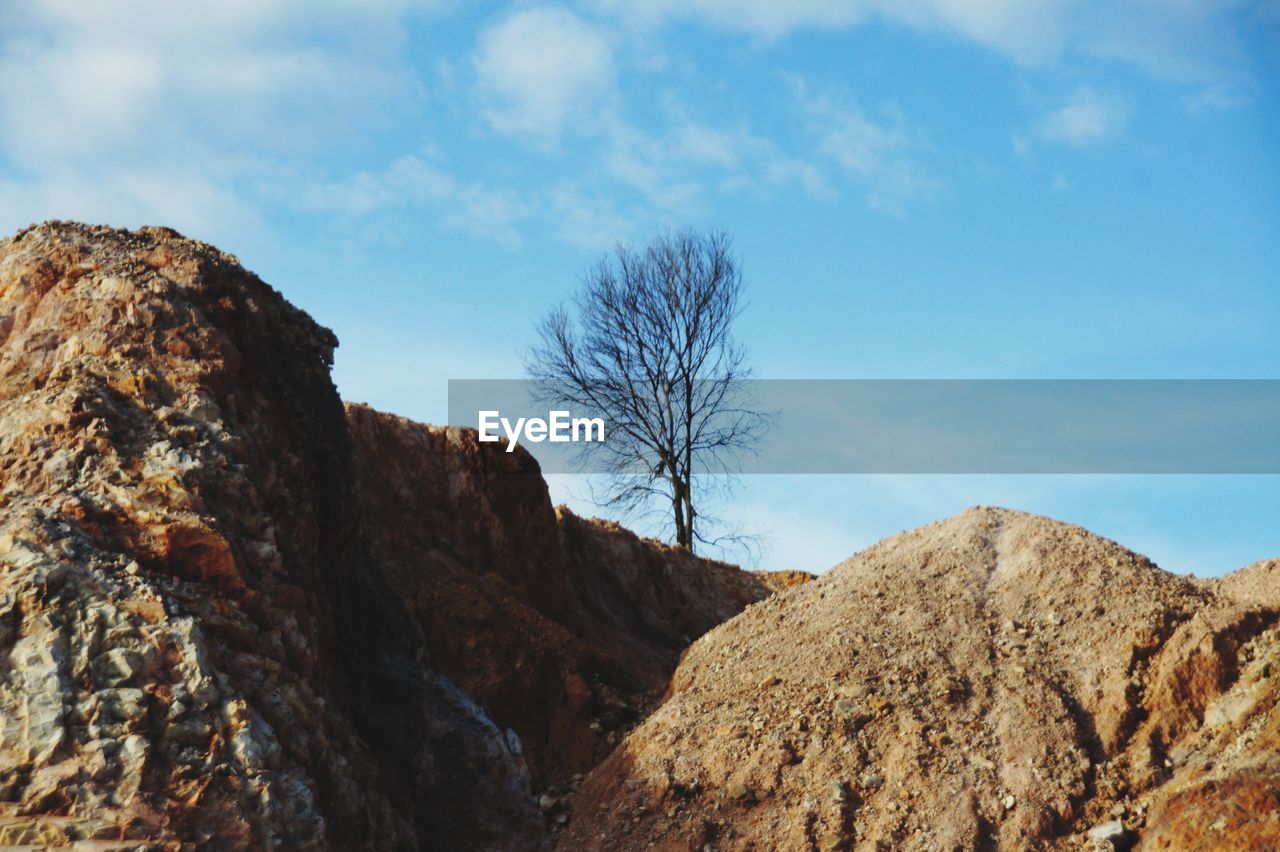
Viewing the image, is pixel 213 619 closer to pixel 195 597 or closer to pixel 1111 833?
pixel 195 597

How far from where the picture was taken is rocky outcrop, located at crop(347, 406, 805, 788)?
1528cm

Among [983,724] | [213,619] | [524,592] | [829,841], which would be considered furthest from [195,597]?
[524,592]

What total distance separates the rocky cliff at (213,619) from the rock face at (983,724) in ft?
5.53

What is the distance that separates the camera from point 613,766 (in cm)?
1301

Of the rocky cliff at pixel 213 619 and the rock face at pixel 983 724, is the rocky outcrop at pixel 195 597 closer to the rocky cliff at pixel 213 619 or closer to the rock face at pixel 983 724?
the rocky cliff at pixel 213 619

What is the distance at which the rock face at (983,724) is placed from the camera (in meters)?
11.1

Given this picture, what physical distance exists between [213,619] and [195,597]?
22cm

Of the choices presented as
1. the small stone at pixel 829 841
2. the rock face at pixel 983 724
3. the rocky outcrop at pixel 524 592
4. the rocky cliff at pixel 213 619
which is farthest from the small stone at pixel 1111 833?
the rocky outcrop at pixel 524 592

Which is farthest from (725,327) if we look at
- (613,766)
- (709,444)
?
(613,766)

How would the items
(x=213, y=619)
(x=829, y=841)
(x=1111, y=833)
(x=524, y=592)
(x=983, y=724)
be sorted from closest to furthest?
(x=213, y=619) → (x=1111, y=833) → (x=829, y=841) → (x=983, y=724) → (x=524, y=592)

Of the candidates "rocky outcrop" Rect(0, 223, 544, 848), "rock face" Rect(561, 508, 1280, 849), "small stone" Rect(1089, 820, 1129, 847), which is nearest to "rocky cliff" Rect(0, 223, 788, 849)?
"rocky outcrop" Rect(0, 223, 544, 848)

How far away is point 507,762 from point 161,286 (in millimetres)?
5268

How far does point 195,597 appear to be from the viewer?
939 centimetres

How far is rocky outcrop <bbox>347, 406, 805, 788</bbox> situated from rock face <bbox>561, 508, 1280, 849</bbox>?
153 centimetres
